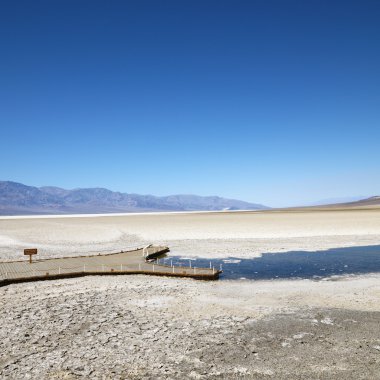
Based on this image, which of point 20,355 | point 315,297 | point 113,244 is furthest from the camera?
point 113,244

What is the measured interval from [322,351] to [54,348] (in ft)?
29.7

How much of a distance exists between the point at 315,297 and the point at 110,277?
13043 mm

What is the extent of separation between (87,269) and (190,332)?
1401cm

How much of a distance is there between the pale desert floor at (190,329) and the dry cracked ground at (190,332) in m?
0.04

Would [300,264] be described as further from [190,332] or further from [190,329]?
[190,332]

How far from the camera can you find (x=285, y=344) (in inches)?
484

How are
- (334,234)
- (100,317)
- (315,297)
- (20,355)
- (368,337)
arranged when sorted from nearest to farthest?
(20,355)
(368,337)
(100,317)
(315,297)
(334,234)

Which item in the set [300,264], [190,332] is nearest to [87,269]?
[190,332]

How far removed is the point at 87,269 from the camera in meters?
25.4

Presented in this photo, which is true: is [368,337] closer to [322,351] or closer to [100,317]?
[322,351]

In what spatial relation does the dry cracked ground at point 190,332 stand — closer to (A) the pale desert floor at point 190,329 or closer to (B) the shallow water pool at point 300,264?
(A) the pale desert floor at point 190,329

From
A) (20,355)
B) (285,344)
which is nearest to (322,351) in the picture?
(285,344)

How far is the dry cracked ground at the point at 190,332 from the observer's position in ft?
34.9

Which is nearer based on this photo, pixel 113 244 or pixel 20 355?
pixel 20 355
